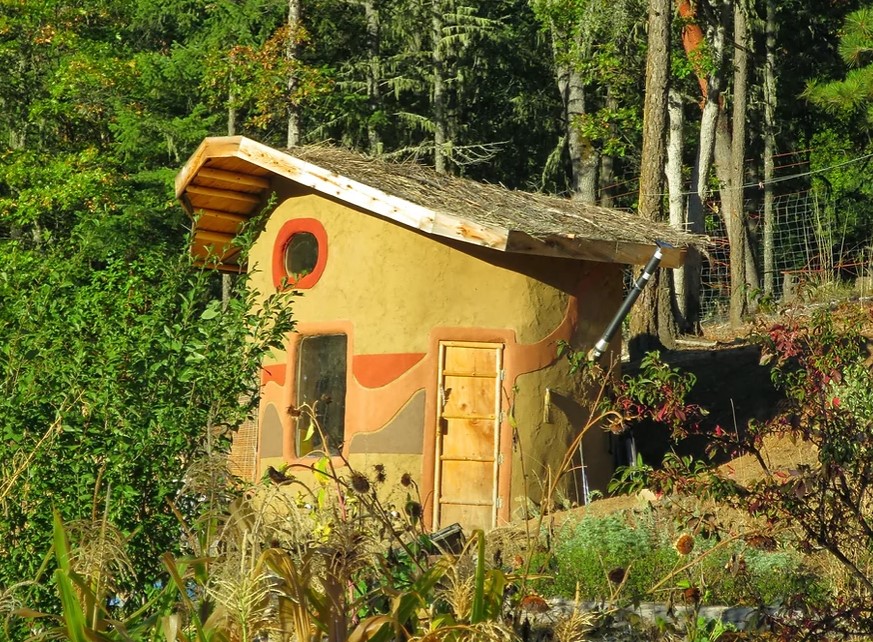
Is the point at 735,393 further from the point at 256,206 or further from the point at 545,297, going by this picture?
the point at 256,206

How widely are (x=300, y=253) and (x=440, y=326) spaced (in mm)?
1975

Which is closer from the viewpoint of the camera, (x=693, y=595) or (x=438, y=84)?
(x=693, y=595)

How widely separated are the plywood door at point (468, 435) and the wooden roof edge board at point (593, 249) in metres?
1.20

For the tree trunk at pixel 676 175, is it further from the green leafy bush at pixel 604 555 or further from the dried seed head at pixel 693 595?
the dried seed head at pixel 693 595

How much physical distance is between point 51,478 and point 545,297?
8109 millimetres

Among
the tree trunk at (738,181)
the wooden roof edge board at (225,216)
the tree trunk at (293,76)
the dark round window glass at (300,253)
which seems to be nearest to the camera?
the dark round window glass at (300,253)

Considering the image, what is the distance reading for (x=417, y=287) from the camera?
1300cm

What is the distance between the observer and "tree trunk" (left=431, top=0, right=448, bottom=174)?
2995 cm

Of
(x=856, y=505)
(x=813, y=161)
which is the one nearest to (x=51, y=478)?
(x=856, y=505)

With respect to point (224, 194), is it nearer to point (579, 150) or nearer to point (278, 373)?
point (278, 373)

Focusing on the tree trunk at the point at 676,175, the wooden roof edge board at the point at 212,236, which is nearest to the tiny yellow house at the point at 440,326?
the wooden roof edge board at the point at 212,236

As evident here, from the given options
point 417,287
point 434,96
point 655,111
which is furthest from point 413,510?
point 434,96

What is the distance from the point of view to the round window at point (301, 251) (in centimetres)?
1370

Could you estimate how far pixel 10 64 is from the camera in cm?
3089
